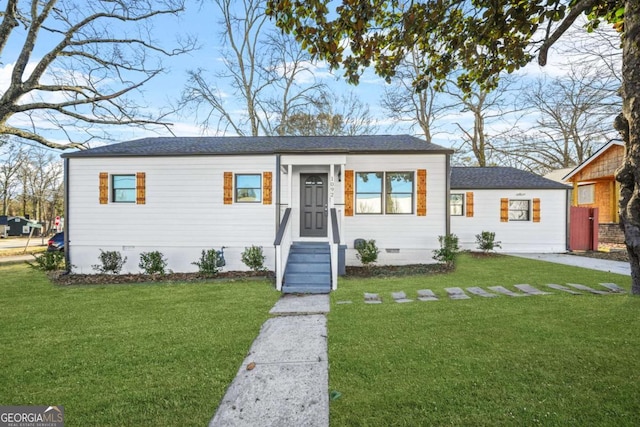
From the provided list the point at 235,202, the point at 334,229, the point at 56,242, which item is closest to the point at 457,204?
the point at 334,229

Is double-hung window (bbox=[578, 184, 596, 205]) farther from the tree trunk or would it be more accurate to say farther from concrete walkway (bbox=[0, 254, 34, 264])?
A: concrete walkway (bbox=[0, 254, 34, 264])

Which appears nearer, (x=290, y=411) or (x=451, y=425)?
(x=451, y=425)

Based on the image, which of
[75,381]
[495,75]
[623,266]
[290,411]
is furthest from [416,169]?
[75,381]

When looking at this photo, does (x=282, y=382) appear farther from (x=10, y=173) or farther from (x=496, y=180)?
(x=10, y=173)

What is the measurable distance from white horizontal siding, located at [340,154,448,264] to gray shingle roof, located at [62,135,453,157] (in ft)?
1.06

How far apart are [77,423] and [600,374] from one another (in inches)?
180

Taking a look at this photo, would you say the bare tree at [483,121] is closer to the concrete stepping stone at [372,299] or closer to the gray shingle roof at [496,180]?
the gray shingle roof at [496,180]

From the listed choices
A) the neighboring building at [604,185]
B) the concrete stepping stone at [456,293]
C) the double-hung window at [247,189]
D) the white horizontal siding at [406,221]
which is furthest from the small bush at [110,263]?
the neighboring building at [604,185]

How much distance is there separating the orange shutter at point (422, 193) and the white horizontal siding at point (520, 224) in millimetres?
4563

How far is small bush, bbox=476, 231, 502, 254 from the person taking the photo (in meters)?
11.7

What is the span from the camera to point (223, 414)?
7.93 ft

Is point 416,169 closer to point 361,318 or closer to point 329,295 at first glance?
point 329,295

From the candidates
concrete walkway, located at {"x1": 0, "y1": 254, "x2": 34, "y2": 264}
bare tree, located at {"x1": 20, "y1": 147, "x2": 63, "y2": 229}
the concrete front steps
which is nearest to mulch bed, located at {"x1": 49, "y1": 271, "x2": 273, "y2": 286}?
the concrete front steps

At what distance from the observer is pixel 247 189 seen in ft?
29.9
